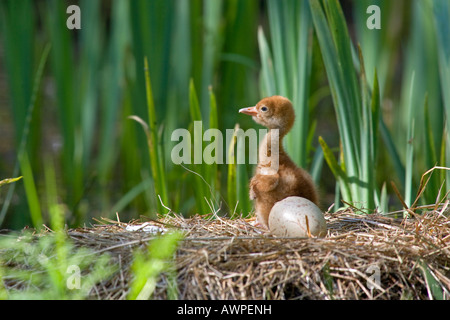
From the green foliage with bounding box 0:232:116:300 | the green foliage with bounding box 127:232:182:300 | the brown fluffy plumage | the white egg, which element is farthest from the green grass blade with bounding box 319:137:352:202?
the green foliage with bounding box 0:232:116:300

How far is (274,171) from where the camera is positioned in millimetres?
2148

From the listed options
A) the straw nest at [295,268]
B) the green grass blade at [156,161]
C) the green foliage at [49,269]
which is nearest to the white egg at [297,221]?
the straw nest at [295,268]

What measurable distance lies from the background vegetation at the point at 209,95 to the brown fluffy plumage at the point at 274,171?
210 mm

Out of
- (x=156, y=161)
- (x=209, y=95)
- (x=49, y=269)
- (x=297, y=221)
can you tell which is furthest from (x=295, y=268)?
(x=209, y=95)

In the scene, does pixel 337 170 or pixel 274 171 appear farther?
pixel 337 170

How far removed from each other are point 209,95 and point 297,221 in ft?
5.73

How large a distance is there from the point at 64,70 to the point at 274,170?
6.47ft

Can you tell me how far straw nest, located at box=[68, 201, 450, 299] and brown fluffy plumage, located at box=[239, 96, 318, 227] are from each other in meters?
0.38

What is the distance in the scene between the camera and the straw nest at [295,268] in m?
1.52

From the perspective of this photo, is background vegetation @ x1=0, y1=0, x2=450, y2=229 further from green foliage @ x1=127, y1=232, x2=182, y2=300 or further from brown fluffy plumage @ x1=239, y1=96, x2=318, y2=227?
green foliage @ x1=127, y1=232, x2=182, y2=300

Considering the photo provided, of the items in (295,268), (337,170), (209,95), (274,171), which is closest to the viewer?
(295,268)

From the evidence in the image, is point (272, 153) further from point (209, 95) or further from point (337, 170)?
point (209, 95)

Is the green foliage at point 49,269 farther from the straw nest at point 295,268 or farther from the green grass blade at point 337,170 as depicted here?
the green grass blade at point 337,170
